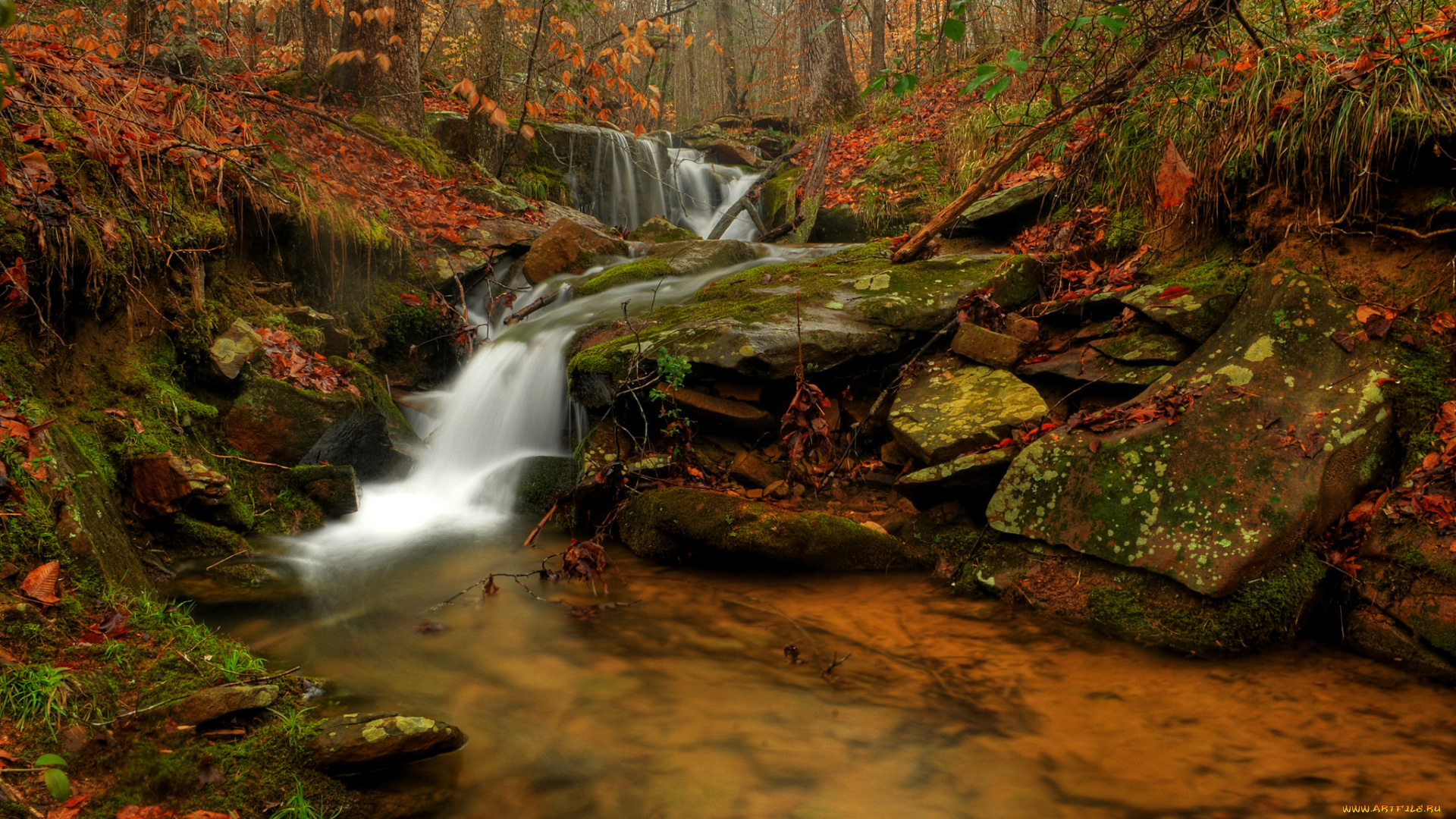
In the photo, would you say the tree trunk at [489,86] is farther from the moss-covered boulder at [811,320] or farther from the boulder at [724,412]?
the boulder at [724,412]

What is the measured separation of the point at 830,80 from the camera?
1438 cm

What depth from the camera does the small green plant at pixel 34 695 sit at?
2.21 metres

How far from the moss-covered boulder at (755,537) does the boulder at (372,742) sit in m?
2.07

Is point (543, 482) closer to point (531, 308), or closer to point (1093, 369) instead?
point (531, 308)

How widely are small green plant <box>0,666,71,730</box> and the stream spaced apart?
0.87m

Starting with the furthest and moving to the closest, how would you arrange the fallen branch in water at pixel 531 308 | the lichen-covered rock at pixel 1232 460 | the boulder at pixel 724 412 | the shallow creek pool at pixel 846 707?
the fallen branch in water at pixel 531 308 → the boulder at pixel 724 412 → the lichen-covered rock at pixel 1232 460 → the shallow creek pool at pixel 846 707

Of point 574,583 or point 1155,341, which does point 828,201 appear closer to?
point 1155,341

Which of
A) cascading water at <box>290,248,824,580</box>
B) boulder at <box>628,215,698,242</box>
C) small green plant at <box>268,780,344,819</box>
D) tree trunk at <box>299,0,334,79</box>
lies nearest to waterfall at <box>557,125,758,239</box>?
boulder at <box>628,215,698,242</box>

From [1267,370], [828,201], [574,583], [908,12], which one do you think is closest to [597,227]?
[828,201]

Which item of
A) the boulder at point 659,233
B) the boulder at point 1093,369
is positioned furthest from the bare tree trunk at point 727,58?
the boulder at point 1093,369

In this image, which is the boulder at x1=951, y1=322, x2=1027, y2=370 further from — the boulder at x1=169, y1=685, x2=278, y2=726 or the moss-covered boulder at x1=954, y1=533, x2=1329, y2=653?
the boulder at x1=169, y1=685, x2=278, y2=726

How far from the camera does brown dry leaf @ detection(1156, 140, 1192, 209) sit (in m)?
4.48

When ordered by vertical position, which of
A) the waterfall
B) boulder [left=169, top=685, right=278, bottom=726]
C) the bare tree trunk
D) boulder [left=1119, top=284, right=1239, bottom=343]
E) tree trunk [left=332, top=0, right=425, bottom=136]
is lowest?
boulder [left=169, top=685, right=278, bottom=726]

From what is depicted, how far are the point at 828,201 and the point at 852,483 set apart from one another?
18.4 feet
